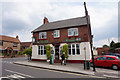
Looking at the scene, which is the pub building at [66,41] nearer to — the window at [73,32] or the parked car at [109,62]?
the window at [73,32]

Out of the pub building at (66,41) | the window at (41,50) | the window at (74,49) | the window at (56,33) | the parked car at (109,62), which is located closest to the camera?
the parked car at (109,62)

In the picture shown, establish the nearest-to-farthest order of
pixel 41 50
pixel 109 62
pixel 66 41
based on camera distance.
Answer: pixel 109 62 < pixel 66 41 < pixel 41 50

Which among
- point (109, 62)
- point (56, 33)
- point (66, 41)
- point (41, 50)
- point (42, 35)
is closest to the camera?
point (109, 62)

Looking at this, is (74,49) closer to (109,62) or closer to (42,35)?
(109,62)

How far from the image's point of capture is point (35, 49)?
18891 millimetres

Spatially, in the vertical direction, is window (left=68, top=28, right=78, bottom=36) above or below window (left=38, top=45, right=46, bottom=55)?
above

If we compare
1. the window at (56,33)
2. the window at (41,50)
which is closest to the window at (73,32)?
the window at (56,33)

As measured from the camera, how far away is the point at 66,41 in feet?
53.6

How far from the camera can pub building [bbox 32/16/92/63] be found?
49.2 ft

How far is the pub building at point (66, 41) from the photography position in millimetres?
14984

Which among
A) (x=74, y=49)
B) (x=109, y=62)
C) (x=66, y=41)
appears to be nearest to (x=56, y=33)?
(x=66, y=41)

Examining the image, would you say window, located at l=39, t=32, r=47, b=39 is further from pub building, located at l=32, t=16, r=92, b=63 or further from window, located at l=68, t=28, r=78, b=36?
window, located at l=68, t=28, r=78, b=36

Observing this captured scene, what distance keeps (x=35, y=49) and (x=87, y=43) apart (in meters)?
11.1

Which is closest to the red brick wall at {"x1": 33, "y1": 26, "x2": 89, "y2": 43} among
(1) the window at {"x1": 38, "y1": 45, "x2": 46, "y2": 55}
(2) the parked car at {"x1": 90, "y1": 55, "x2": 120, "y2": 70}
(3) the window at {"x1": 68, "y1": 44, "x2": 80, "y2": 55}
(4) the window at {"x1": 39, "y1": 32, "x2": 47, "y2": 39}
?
(4) the window at {"x1": 39, "y1": 32, "x2": 47, "y2": 39}
